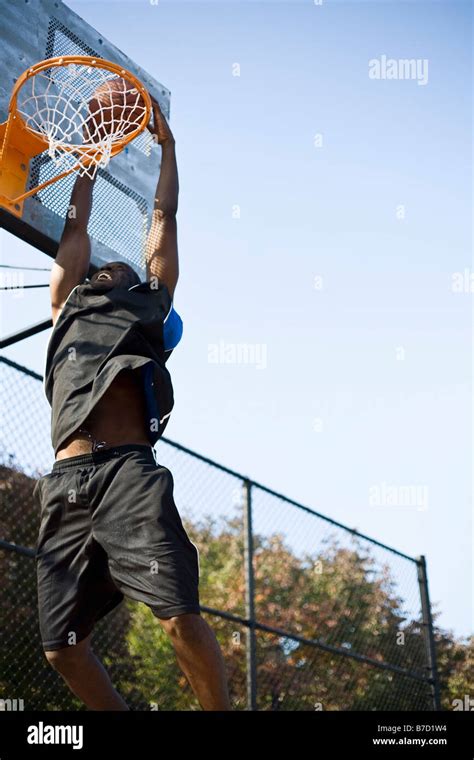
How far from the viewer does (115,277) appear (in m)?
3.91

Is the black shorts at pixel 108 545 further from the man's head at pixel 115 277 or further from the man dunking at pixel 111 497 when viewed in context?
the man's head at pixel 115 277

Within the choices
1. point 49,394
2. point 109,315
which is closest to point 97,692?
point 49,394

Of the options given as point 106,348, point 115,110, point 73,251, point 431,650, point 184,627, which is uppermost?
point 115,110

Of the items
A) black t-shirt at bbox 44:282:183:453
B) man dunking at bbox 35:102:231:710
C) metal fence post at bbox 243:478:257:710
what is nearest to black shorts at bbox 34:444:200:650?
man dunking at bbox 35:102:231:710

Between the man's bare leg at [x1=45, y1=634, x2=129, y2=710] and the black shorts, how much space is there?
44 mm

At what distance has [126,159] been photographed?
18.2ft

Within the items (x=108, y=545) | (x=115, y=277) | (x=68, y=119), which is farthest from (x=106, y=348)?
(x=68, y=119)

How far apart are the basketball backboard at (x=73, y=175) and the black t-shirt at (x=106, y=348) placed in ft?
3.34

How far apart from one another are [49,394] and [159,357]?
509mm

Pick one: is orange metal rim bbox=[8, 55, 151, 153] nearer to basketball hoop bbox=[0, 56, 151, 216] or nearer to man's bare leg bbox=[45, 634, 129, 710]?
basketball hoop bbox=[0, 56, 151, 216]

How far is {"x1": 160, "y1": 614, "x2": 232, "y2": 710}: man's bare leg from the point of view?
2.93m

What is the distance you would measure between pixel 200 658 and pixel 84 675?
0.55 meters

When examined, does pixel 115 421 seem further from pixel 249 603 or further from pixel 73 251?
pixel 249 603
